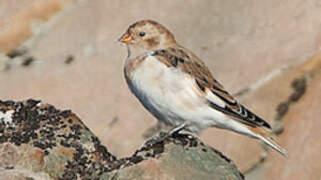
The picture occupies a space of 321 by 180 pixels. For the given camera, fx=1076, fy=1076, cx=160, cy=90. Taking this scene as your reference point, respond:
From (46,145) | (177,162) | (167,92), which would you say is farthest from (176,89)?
(46,145)

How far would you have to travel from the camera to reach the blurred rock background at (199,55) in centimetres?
1736

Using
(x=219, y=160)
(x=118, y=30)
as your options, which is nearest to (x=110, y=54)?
(x=118, y=30)

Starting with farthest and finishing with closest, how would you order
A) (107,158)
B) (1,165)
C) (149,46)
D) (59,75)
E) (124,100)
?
(59,75) → (124,100) → (149,46) → (107,158) → (1,165)

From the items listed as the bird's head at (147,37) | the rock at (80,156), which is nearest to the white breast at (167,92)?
the rock at (80,156)

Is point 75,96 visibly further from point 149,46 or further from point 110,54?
point 149,46

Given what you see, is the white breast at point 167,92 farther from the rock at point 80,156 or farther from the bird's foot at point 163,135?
the rock at point 80,156

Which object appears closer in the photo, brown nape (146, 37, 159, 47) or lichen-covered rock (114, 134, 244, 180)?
lichen-covered rock (114, 134, 244, 180)

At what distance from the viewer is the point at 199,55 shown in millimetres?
19484

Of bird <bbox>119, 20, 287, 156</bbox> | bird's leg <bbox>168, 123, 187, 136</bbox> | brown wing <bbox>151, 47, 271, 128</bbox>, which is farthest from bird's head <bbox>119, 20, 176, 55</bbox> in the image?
bird's leg <bbox>168, 123, 187, 136</bbox>

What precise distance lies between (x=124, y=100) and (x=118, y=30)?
7.55 feet

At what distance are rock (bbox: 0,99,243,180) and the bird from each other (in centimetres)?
28

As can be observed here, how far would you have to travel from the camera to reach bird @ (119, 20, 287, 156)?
1102 centimetres

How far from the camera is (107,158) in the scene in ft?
35.6

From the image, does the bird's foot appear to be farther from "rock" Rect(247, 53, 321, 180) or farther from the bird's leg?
"rock" Rect(247, 53, 321, 180)
